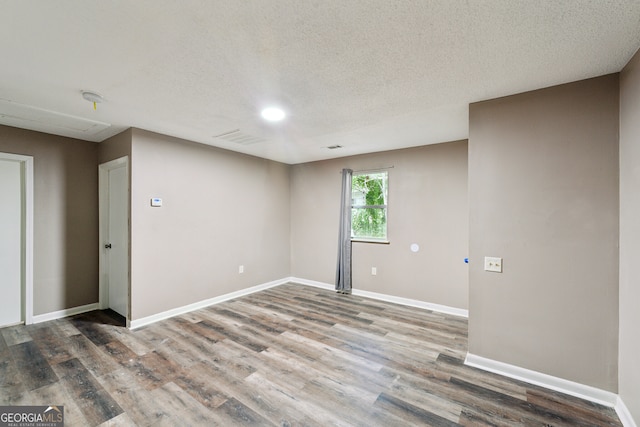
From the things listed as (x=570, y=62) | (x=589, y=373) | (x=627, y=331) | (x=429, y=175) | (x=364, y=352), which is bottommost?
(x=364, y=352)

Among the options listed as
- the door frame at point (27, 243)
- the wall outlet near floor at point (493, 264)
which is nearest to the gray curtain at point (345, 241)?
the wall outlet near floor at point (493, 264)

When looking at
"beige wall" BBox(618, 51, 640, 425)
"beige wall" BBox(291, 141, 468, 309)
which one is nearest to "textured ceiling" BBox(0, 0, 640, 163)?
"beige wall" BBox(618, 51, 640, 425)

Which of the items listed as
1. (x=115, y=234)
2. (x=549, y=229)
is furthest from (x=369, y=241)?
(x=115, y=234)

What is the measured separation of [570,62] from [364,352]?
290cm

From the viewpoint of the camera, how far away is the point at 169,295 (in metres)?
3.59

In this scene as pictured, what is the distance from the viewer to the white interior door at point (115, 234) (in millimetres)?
3527

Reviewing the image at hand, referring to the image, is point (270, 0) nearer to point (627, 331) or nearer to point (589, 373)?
point (627, 331)

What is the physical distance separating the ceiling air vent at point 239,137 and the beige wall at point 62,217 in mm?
2038

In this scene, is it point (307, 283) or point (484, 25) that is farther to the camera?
point (307, 283)

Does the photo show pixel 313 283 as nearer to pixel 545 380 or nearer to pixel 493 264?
pixel 493 264

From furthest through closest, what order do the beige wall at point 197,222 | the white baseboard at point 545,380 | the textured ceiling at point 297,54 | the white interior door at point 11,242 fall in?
the beige wall at point 197,222
the white interior door at point 11,242
the white baseboard at point 545,380
the textured ceiling at point 297,54

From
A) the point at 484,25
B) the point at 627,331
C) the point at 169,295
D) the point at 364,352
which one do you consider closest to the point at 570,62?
the point at 484,25

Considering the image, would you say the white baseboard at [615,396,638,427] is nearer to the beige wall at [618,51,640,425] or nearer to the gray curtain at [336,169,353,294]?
the beige wall at [618,51,640,425]

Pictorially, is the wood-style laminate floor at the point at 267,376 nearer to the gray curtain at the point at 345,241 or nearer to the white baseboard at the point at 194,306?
the white baseboard at the point at 194,306
